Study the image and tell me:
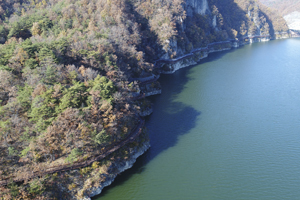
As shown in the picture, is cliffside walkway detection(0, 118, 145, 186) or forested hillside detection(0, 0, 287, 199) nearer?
cliffside walkway detection(0, 118, 145, 186)

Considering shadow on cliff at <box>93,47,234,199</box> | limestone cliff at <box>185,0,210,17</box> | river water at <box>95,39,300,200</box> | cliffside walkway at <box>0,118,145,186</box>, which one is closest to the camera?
cliffside walkway at <box>0,118,145,186</box>

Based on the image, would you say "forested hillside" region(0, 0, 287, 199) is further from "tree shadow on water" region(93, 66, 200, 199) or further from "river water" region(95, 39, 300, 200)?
"river water" region(95, 39, 300, 200)

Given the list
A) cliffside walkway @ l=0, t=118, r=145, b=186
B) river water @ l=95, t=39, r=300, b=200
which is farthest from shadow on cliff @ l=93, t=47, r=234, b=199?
cliffside walkway @ l=0, t=118, r=145, b=186

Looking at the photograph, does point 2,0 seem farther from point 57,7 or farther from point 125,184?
point 125,184

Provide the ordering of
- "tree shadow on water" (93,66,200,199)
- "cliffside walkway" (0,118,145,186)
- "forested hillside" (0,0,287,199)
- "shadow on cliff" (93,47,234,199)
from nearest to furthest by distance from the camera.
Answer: "cliffside walkway" (0,118,145,186) → "forested hillside" (0,0,287,199) → "shadow on cliff" (93,47,234,199) → "tree shadow on water" (93,66,200,199)

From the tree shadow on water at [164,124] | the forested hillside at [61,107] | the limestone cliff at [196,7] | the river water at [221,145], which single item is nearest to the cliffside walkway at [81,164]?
the forested hillside at [61,107]

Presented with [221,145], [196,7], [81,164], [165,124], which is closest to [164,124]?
[165,124]

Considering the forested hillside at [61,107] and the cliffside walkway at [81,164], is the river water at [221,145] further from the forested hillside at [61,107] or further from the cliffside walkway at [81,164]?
the forested hillside at [61,107]

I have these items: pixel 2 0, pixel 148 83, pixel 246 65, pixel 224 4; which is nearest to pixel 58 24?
pixel 2 0

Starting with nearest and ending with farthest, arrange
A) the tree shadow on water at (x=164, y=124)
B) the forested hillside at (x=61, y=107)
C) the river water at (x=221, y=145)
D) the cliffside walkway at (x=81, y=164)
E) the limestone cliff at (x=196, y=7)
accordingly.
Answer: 1. the cliffside walkway at (x=81, y=164)
2. the forested hillside at (x=61, y=107)
3. the river water at (x=221, y=145)
4. the tree shadow on water at (x=164, y=124)
5. the limestone cliff at (x=196, y=7)
